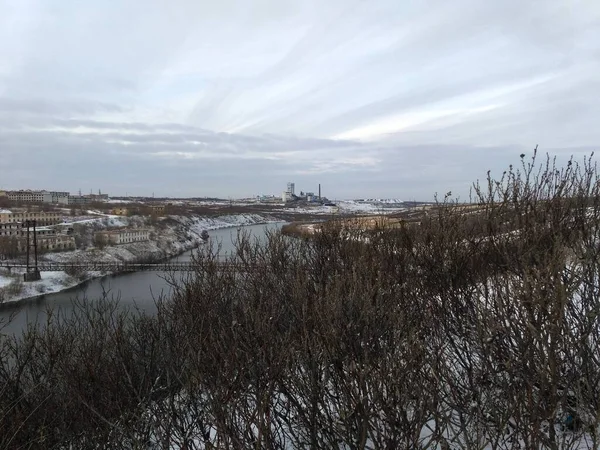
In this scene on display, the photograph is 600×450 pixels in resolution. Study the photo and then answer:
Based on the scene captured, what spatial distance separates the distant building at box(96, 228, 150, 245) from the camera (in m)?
50.4

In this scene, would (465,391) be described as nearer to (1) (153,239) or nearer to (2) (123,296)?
(2) (123,296)

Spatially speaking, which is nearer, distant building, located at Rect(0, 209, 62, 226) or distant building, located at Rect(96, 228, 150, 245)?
distant building, located at Rect(96, 228, 150, 245)

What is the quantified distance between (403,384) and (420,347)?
36cm

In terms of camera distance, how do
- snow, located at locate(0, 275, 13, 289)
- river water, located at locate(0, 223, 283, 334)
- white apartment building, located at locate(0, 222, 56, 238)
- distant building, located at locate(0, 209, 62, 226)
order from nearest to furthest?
river water, located at locate(0, 223, 283, 334), snow, located at locate(0, 275, 13, 289), white apartment building, located at locate(0, 222, 56, 238), distant building, located at locate(0, 209, 62, 226)

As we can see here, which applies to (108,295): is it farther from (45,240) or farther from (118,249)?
(45,240)

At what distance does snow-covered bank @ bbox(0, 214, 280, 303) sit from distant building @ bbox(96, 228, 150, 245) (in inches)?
42.2

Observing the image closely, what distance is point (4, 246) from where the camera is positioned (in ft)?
140

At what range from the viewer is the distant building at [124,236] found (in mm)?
50375

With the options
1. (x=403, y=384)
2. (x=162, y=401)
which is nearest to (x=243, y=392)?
(x=403, y=384)

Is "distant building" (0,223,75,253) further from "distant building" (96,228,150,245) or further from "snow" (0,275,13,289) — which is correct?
"snow" (0,275,13,289)

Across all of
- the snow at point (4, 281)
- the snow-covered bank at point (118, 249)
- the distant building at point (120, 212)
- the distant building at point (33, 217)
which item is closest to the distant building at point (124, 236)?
the snow-covered bank at point (118, 249)

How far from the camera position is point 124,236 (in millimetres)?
51812

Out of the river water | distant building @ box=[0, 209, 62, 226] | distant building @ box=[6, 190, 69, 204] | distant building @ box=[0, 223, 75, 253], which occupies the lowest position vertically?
the river water

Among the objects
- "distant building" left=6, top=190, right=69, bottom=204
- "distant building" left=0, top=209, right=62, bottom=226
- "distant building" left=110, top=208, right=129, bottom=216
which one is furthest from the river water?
"distant building" left=6, top=190, right=69, bottom=204
